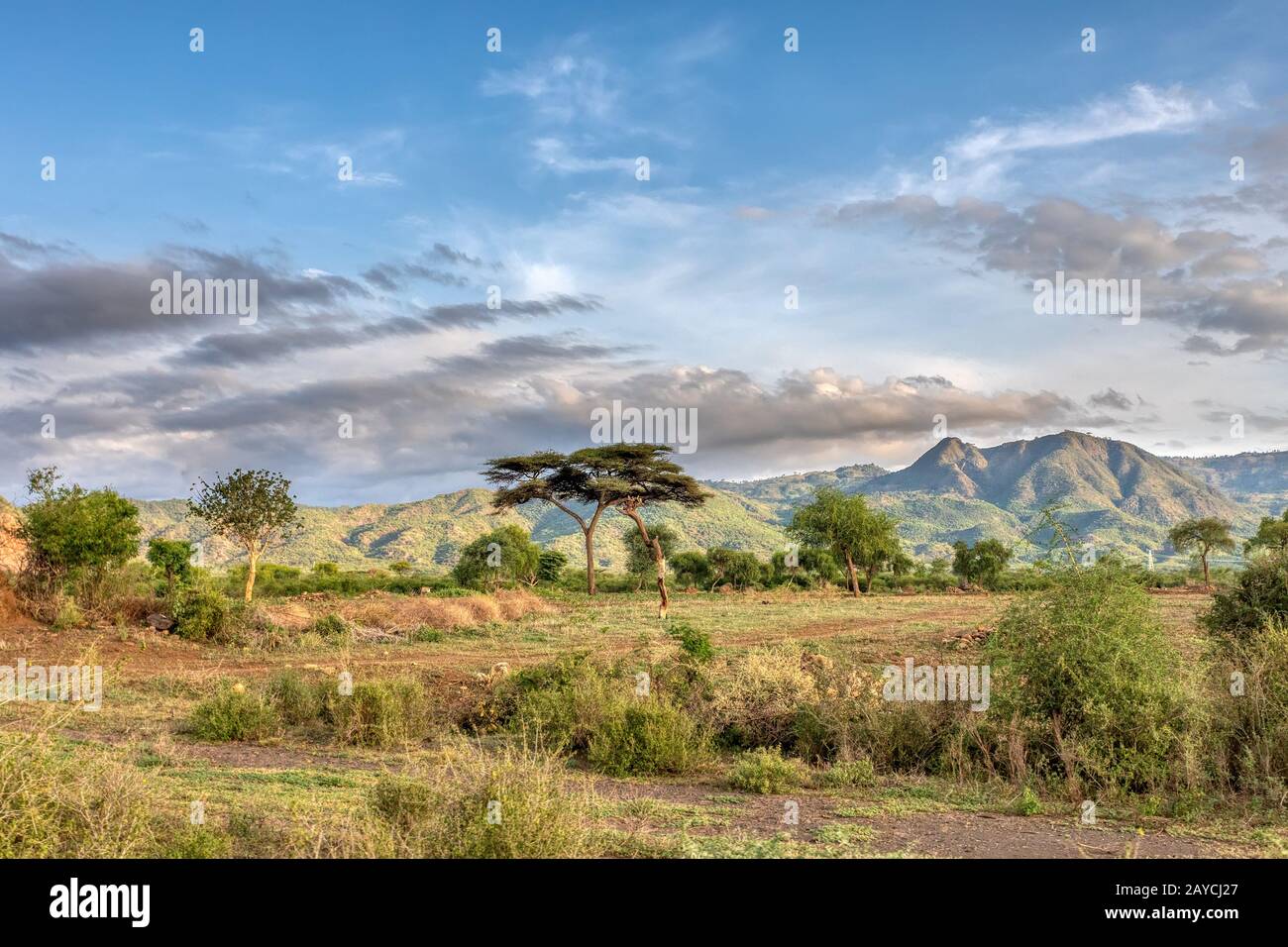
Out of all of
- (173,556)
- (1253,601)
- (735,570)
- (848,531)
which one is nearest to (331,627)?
(173,556)

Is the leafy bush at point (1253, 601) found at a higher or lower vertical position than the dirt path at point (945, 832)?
higher

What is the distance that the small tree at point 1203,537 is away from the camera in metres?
59.8

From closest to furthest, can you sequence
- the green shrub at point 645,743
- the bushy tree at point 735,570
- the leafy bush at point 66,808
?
the leafy bush at point 66,808, the green shrub at point 645,743, the bushy tree at point 735,570

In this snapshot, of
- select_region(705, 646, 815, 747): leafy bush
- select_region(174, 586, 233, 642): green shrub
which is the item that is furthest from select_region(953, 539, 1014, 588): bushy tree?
select_region(705, 646, 815, 747): leafy bush

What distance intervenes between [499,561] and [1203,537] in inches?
1733

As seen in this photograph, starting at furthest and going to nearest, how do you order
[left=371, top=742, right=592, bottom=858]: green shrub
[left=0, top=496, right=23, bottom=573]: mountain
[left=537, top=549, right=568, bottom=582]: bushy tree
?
[left=537, top=549, right=568, bottom=582]: bushy tree, [left=0, top=496, right=23, bottom=573]: mountain, [left=371, top=742, right=592, bottom=858]: green shrub

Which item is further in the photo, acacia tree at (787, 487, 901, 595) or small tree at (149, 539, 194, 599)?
acacia tree at (787, 487, 901, 595)

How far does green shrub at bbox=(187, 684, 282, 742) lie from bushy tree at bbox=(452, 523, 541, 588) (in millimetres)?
25247

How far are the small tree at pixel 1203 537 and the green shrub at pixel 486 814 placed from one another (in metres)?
62.8

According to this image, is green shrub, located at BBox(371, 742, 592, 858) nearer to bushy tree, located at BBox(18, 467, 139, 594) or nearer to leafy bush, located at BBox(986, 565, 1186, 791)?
leafy bush, located at BBox(986, 565, 1186, 791)

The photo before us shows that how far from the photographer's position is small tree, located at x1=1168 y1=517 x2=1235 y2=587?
5981 centimetres

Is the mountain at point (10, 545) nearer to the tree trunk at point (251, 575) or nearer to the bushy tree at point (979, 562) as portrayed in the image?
the tree trunk at point (251, 575)

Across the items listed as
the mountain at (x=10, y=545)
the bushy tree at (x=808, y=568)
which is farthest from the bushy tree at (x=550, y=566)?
the mountain at (x=10, y=545)
